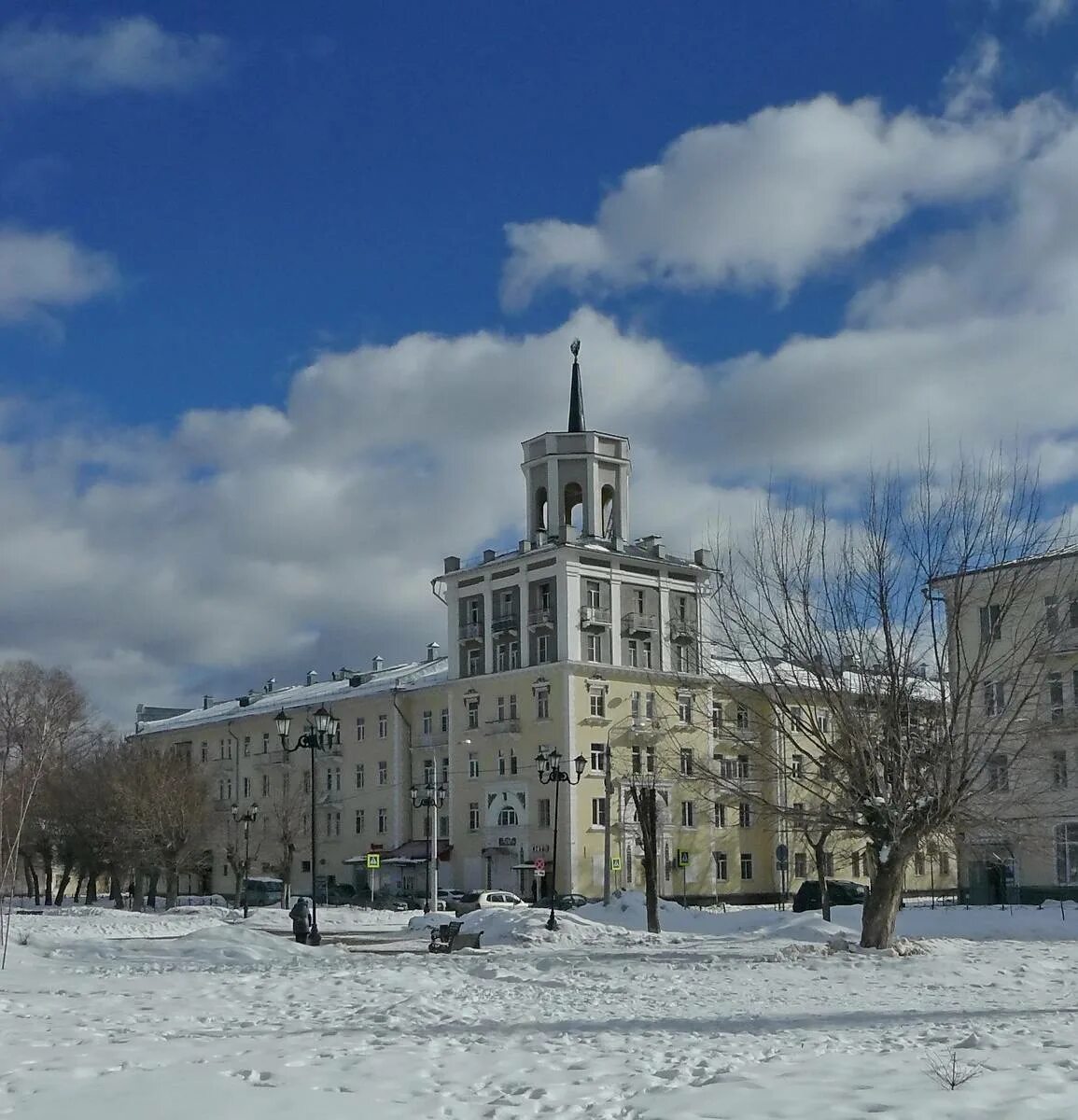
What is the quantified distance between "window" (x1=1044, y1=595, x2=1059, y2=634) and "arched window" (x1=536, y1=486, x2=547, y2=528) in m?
49.5

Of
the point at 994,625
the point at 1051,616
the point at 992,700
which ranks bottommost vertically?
the point at 992,700

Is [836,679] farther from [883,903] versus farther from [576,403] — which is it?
Result: [576,403]

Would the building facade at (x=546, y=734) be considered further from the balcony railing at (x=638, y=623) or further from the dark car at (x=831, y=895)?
the dark car at (x=831, y=895)

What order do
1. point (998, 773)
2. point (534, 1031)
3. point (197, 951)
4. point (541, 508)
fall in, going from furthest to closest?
point (541, 508) → point (998, 773) → point (197, 951) → point (534, 1031)

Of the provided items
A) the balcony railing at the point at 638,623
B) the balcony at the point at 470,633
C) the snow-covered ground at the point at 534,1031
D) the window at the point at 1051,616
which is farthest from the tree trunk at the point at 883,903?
the balcony at the point at 470,633

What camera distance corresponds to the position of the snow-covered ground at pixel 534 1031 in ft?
29.8

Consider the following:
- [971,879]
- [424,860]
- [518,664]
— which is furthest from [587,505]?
[971,879]

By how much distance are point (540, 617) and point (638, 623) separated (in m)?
5.21

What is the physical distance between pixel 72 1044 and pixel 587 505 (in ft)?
208

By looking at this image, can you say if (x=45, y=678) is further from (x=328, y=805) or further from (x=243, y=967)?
(x=243, y=967)

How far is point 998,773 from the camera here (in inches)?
1069

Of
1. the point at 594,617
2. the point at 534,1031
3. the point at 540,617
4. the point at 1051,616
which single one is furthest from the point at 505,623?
the point at 534,1031

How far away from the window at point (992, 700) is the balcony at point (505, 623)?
4547 cm

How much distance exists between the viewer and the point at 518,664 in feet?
234
